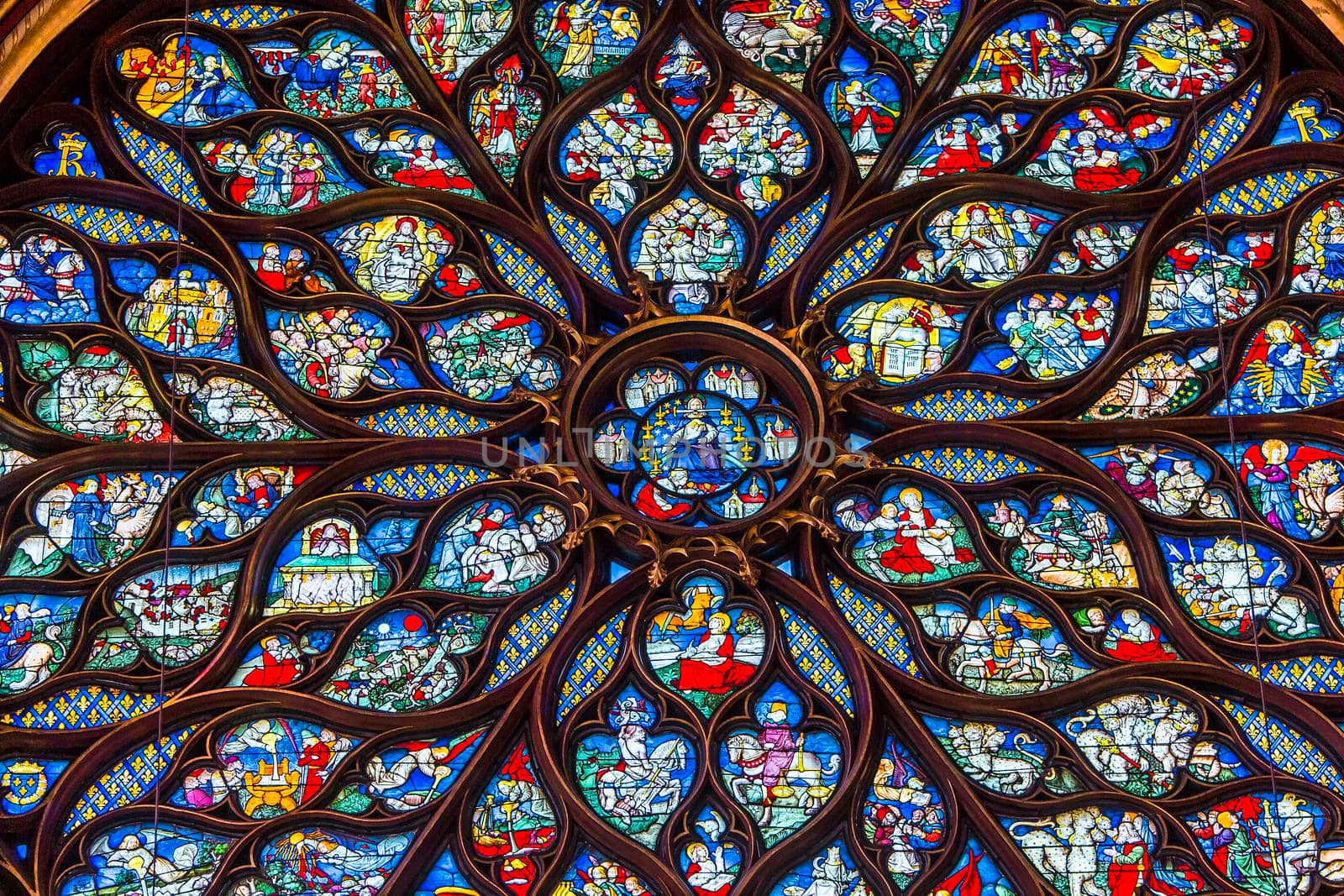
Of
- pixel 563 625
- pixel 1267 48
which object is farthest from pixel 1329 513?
pixel 563 625

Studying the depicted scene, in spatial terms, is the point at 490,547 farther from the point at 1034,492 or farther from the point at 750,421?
the point at 1034,492

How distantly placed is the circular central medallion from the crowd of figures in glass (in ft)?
0.06

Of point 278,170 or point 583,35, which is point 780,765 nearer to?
point 278,170

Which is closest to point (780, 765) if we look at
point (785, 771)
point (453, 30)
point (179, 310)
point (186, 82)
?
point (785, 771)

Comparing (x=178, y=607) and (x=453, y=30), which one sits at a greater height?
(x=453, y=30)

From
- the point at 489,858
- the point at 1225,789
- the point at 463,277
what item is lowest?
the point at 489,858

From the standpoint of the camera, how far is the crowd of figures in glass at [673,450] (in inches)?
460

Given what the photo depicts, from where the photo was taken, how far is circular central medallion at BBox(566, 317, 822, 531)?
12.4 m

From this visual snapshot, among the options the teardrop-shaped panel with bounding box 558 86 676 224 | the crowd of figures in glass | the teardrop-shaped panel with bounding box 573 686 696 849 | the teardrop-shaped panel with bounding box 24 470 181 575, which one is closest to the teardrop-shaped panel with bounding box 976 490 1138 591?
the crowd of figures in glass

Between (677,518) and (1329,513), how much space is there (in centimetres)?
271

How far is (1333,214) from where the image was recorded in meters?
13.2

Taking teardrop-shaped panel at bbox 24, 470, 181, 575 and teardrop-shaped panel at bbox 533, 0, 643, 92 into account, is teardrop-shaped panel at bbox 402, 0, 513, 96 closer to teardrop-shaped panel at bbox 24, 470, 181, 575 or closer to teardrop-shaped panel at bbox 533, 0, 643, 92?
teardrop-shaped panel at bbox 533, 0, 643, 92

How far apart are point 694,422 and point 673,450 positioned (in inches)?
6.3

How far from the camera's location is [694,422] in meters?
12.6
